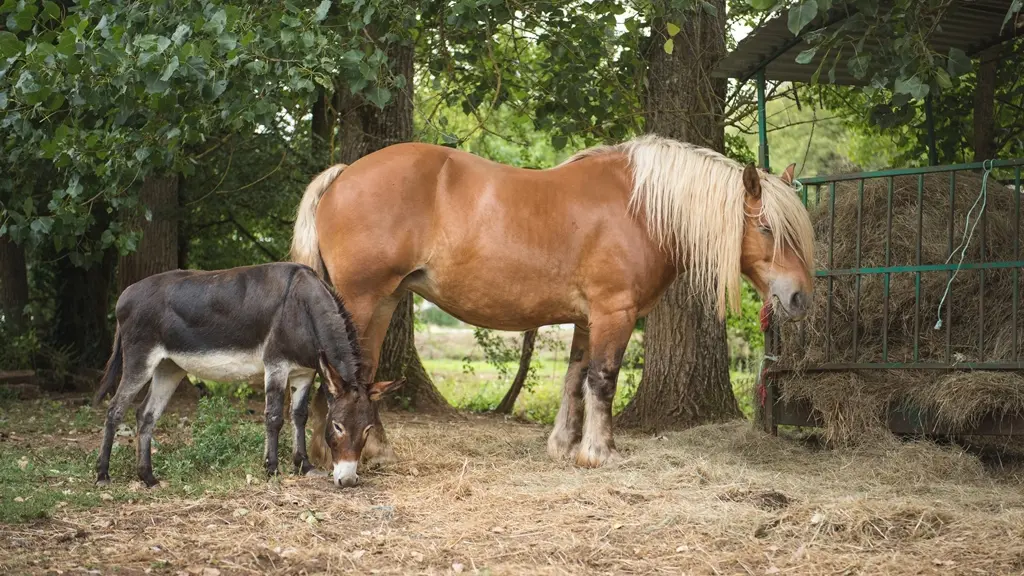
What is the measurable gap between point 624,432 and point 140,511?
13.3ft

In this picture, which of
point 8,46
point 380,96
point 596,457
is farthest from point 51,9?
point 596,457

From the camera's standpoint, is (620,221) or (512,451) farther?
(512,451)

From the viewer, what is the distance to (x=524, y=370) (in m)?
10.0

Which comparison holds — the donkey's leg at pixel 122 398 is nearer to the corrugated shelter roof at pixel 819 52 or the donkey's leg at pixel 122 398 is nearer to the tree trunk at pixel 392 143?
the tree trunk at pixel 392 143

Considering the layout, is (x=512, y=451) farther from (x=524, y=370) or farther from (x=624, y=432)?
(x=524, y=370)

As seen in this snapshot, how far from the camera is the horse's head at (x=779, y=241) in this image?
554 cm

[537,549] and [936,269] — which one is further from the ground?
[936,269]

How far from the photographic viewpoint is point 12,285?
994cm

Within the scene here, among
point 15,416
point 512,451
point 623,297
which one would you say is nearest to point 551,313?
point 623,297

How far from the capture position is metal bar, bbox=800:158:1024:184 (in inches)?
225

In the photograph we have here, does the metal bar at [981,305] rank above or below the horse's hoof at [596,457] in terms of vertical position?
above

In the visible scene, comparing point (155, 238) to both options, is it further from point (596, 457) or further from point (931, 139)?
point (931, 139)

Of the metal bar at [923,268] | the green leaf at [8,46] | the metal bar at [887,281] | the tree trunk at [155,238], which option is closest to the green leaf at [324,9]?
the green leaf at [8,46]

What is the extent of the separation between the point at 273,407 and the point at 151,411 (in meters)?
0.71
